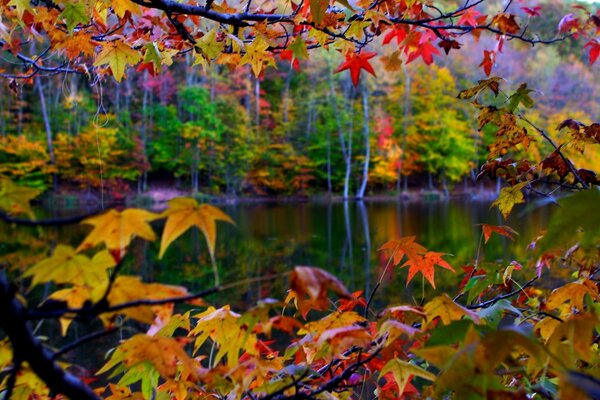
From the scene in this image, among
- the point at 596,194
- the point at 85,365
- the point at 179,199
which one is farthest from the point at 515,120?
the point at 85,365

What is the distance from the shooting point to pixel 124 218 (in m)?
0.42

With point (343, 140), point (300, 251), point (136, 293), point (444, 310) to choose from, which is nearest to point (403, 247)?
point (444, 310)

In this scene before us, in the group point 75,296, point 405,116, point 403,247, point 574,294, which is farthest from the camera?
point 405,116

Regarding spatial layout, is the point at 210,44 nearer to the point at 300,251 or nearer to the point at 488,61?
the point at 488,61

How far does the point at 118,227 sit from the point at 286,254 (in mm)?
7818

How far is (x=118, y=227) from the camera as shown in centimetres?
42

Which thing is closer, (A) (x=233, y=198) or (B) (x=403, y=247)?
(B) (x=403, y=247)

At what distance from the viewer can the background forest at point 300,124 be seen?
67.6ft

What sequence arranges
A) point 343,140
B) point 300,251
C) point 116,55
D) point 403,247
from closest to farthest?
point 403,247
point 116,55
point 300,251
point 343,140

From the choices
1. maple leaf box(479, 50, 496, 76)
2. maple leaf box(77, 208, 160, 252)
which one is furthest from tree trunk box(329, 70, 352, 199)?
maple leaf box(77, 208, 160, 252)

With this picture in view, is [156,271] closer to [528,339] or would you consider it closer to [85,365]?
[85,365]

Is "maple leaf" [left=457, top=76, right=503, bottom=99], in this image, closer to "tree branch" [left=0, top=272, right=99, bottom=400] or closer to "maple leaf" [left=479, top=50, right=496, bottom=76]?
"maple leaf" [left=479, top=50, right=496, bottom=76]

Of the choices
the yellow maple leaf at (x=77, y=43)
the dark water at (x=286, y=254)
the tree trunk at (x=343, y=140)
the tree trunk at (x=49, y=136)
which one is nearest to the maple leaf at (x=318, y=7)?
the yellow maple leaf at (x=77, y=43)

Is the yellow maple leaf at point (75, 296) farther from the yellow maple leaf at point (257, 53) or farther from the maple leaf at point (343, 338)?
the yellow maple leaf at point (257, 53)
